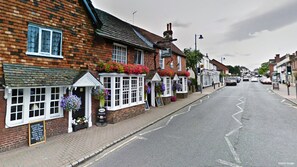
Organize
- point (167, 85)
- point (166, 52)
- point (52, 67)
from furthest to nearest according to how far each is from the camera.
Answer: point (167, 85), point (166, 52), point (52, 67)

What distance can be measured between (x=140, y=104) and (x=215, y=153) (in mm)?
7321

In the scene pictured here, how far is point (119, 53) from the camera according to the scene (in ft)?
39.7

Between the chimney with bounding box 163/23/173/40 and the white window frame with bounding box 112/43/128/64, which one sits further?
the chimney with bounding box 163/23/173/40

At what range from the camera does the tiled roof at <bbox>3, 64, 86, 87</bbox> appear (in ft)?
20.3

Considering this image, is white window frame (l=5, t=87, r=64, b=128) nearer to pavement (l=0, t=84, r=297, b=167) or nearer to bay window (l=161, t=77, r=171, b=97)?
pavement (l=0, t=84, r=297, b=167)

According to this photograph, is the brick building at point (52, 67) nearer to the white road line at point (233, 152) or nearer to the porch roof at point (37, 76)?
the porch roof at point (37, 76)

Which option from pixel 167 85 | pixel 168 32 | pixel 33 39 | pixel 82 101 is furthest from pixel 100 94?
pixel 168 32

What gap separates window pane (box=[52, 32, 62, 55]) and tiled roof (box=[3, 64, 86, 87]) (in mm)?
869

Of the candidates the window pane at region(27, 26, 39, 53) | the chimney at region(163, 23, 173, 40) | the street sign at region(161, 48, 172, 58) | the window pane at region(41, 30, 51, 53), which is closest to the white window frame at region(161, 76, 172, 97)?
the street sign at region(161, 48, 172, 58)

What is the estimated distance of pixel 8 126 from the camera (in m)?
6.34

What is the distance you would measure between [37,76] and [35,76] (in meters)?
0.08

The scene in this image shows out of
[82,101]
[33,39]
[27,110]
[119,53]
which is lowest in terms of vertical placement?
[27,110]

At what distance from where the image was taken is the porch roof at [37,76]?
244 inches

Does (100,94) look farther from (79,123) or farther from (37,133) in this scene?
(37,133)
